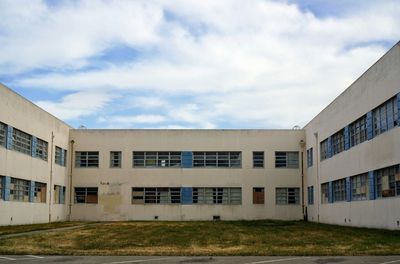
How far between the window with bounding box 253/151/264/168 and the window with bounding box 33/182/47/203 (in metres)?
17.0

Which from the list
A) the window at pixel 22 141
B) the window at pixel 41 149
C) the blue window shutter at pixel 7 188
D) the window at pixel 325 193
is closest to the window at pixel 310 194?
the window at pixel 325 193

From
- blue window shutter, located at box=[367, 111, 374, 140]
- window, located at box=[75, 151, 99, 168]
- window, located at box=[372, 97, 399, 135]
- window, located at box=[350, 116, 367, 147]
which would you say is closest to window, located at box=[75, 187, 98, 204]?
window, located at box=[75, 151, 99, 168]

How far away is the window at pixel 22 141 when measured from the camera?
120 feet

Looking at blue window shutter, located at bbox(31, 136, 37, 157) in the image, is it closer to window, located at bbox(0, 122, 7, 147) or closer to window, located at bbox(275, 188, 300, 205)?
window, located at bbox(0, 122, 7, 147)

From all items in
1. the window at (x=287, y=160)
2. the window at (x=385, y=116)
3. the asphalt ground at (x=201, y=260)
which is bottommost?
the asphalt ground at (x=201, y=260)

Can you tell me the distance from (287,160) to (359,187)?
50.2 ft

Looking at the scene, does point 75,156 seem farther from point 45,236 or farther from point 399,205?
point 399,205

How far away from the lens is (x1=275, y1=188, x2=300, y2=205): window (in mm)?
47716

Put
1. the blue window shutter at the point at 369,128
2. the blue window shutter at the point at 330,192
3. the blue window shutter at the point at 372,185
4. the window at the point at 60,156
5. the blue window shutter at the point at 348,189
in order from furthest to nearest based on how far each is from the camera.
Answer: the window at the point at 60,156, the blue window shutter at the point at 330,192, the blue window shutter at the point at 348,189, the blue window shutter at the point at 369,128, the blue window shutter at the point at 372,185

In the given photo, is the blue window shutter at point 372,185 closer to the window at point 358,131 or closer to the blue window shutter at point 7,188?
the window at point 358,131

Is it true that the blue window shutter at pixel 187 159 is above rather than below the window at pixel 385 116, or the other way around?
below

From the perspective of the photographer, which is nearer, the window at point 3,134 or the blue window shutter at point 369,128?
the blue window shutter at point 369,128

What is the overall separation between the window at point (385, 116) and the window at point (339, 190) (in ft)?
24.2

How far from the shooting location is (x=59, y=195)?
1811 inches
